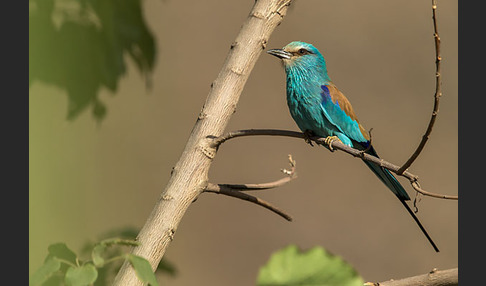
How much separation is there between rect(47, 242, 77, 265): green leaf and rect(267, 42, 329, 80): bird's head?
792 millimetres

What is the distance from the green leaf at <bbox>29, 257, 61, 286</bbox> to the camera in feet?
1.31

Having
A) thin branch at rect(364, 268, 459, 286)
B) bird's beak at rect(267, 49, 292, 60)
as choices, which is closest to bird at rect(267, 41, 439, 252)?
bird's beak at rect(267, 49, 292, 60)

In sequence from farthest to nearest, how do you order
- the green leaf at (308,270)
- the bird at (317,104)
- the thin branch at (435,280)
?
the bird at (317,104), the thin branch at (435,280), the green leaf at (308,270)

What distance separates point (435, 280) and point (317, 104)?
1.92 feet

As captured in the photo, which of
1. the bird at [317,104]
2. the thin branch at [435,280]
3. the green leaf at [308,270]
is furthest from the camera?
the bird at [317,104]

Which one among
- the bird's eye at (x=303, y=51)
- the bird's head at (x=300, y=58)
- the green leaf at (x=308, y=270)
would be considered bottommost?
the green leaf at (x=308, y=270)

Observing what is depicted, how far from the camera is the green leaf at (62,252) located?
0.42 m

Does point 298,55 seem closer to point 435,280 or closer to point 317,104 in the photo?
point 317,104

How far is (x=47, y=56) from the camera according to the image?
1.68 feet

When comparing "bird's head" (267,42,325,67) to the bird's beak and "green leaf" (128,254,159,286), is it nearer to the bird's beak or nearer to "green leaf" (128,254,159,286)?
the bird's beak

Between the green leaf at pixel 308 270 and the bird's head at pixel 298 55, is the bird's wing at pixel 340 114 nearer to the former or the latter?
the bird's head at pixel 298 55

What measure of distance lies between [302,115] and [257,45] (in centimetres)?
37

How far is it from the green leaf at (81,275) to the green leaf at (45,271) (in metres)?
0.01

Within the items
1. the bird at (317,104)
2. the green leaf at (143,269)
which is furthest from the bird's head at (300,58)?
the green leaf at (143,269)
